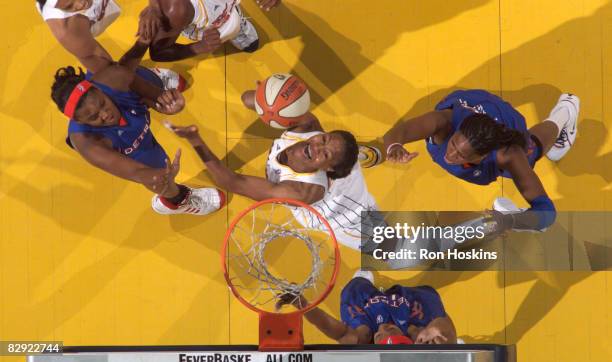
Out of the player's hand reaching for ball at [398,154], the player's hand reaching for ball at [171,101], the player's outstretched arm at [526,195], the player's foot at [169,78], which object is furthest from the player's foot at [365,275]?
the player's foot at [169,78]

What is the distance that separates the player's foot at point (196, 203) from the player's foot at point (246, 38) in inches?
38.6

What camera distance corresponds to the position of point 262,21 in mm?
5398

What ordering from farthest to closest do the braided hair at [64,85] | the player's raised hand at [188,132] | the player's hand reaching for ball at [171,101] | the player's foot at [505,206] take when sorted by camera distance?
1. the player's foot at [505,206]
2. the player's hand reaching for ball at [171,101]
3. the braided hair at [64,85]
4. the player's raised hand at [188,132]

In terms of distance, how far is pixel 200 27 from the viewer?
16.4ft

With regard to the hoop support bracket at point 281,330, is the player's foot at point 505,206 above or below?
above

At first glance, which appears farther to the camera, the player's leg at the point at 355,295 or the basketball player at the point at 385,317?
the player's leg at the point at 355,295

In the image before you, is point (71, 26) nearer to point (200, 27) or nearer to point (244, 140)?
point (200, 27)

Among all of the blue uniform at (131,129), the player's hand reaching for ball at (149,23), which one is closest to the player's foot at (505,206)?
the blue uniform at (131,129)

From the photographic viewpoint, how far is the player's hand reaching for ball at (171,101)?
5.04m

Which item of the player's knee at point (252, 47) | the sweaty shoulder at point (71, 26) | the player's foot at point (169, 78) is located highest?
the player's knee at point (252, 47)


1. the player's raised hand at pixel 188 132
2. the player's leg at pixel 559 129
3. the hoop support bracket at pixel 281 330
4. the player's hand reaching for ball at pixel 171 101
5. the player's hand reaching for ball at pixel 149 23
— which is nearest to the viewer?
the hoop support bracket at pixel 281 330

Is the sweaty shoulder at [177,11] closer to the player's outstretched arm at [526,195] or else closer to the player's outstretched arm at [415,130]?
the player's outstretched arm at [415,130]

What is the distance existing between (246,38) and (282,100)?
61cm

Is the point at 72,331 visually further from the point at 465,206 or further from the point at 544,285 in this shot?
the point at 544,285
